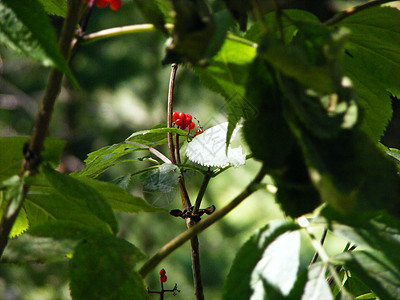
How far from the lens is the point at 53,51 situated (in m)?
0.32

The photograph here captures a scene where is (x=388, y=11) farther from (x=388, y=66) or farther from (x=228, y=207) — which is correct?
(x=228, y=207)

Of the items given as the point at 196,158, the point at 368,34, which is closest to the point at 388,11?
the point at 368,34

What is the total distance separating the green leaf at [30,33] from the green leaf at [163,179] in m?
0.26

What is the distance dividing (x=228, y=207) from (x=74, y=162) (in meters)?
2.65

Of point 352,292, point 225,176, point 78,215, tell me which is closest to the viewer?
point 78,215

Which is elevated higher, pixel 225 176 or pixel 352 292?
pixel 352 292

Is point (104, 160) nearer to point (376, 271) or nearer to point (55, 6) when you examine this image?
point (55, 6)

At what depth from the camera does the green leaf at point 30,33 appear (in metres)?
0.32

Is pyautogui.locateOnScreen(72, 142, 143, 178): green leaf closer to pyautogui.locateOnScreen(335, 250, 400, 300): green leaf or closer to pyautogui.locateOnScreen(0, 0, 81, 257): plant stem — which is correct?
pyautogui.locateOnScreen(0, 0, 81, 257): plant stem

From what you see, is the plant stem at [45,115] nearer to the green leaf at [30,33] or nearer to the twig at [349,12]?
the green leaf at [30,33]

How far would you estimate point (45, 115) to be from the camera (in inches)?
13.5

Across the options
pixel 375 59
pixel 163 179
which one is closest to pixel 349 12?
pixel 375 59

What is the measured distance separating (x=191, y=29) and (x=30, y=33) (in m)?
0.12

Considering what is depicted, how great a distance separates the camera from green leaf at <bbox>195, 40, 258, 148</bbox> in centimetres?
35
